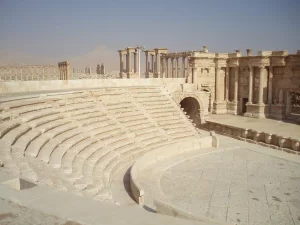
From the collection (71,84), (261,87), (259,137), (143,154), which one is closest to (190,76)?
(261,87)

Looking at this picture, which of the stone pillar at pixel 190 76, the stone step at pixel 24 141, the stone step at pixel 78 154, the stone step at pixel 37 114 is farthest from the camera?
the stone pillar at pixel 190 76

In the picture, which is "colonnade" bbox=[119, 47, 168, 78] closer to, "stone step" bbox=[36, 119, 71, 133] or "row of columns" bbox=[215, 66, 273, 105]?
"row of columns" bbox=[215, 66, 273, 105]

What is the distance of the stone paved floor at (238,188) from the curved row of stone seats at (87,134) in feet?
8.78

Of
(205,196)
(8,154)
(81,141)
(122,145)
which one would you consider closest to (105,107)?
(122,145)

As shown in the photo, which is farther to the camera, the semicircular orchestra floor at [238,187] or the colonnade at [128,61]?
the colonnade at [128,61]

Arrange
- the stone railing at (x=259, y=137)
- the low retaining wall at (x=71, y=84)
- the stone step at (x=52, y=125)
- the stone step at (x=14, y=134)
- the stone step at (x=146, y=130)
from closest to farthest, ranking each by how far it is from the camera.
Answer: the stone step at (x=14, y=134) → the stone step at (x=52, y=125) → the low retaining wall at (x=71, y=84) → the stone step at (x=146, y=130) → the stone railing at (x=259, y=137)

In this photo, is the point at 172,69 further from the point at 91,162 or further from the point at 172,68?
the point at 91,162

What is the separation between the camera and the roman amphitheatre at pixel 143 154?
412cm

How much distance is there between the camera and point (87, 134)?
43.8ft

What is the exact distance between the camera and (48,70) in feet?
83.9

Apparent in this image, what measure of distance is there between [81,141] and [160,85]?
37.9 ft

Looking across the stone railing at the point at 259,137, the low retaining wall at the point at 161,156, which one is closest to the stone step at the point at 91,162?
the low retaining wall at the point at 161,156

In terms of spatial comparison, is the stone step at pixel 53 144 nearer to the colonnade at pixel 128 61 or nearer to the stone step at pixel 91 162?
the stone step at pixel 91 162

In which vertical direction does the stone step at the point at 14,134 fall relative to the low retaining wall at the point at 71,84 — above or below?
below
